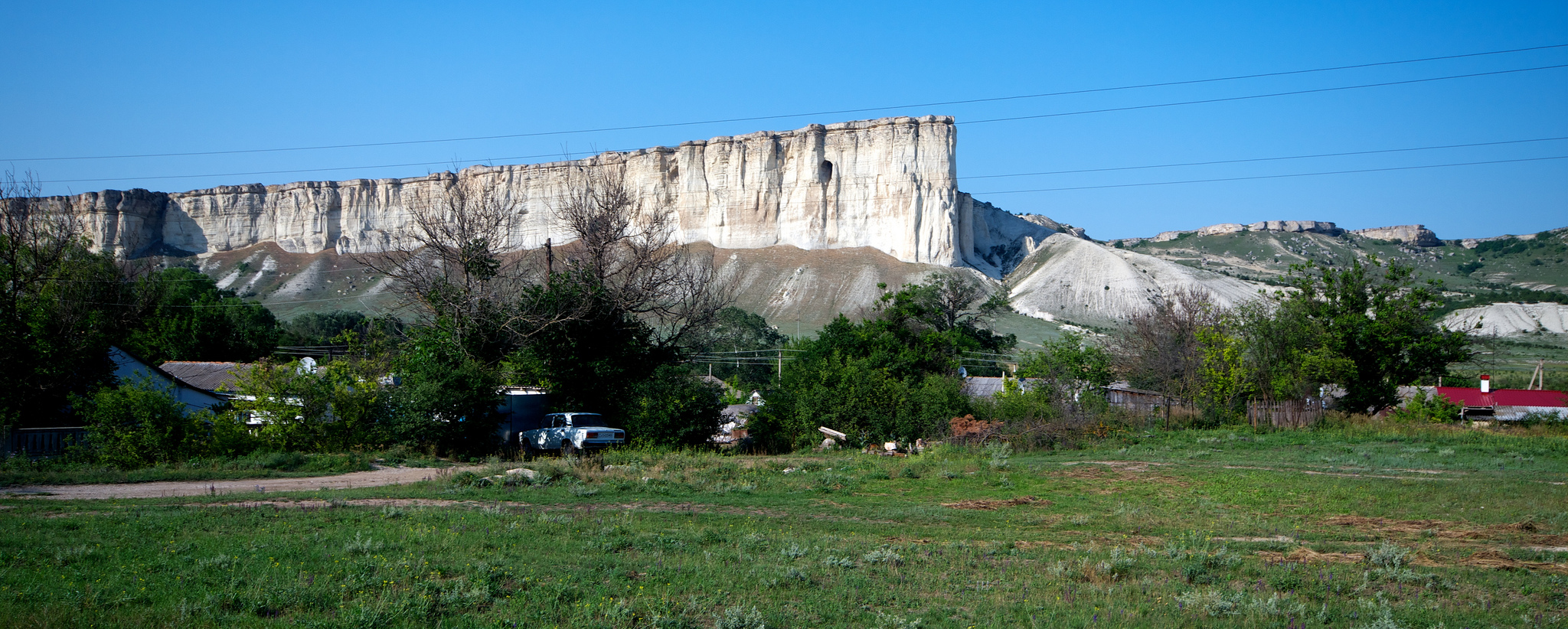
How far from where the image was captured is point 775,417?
27.1 metres

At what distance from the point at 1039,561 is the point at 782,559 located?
2.51 m

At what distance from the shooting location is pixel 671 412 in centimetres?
2377

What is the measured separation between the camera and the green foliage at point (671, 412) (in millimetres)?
23609

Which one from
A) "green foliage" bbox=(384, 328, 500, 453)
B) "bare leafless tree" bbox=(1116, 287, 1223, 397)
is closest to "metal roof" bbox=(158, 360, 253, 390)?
"green foliage" bbox=(384, 328, 500, 453)

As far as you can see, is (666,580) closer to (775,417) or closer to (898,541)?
(898,541)

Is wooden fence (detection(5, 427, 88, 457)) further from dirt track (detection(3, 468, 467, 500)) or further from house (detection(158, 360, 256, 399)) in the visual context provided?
house (detection(158, 360, 256, 399))

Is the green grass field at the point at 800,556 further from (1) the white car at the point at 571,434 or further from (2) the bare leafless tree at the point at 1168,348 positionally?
(2) the bare leafless tree at the point at 1168,348

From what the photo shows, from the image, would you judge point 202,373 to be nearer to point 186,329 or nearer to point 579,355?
point 186,329

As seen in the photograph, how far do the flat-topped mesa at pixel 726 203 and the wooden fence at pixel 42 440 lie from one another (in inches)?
2874

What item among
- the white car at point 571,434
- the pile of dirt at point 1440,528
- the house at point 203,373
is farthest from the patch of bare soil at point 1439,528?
the house at point 203,373

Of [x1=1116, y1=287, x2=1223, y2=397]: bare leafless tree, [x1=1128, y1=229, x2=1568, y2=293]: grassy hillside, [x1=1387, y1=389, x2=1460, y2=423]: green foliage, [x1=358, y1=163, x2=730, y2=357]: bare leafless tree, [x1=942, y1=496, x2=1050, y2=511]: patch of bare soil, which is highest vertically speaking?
[x1=1128, y1=229, x2=1568, y2=293]: grassy hillside

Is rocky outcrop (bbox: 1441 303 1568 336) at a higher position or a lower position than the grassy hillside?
lower

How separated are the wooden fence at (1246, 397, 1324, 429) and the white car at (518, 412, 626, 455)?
19.8 metres

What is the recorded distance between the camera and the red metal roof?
36969mm
